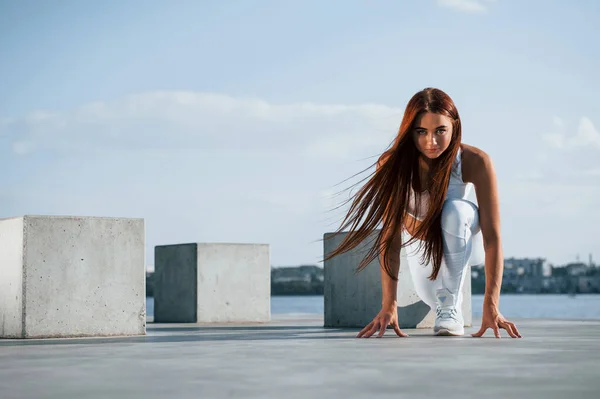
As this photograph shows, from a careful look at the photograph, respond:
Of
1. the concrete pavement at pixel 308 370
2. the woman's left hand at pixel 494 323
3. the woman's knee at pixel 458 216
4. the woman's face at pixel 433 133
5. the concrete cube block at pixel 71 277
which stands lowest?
the concrete pavement at pixel 308 370

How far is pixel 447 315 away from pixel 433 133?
1.20 m

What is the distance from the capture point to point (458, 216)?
Answer: 18.6 ft

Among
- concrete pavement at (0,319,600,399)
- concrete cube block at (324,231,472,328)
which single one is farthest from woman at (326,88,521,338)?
concrete cube block at (324,231,472,328)

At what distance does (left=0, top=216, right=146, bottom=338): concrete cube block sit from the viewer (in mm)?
6746

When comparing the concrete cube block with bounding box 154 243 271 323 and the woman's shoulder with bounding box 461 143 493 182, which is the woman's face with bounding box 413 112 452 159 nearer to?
the woman's shoulder with bounding box 461 143 493 182

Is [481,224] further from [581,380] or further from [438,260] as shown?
[581,380]

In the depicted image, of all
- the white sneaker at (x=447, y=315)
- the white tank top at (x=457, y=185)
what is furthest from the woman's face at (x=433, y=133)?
the white sneaker at (x=447, y=315)

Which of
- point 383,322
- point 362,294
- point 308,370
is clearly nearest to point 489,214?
point 383,322

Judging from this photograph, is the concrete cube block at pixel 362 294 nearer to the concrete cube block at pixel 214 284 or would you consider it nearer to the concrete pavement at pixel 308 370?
the concrete cube block at pixel 214 284

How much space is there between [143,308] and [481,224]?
285 centimetres

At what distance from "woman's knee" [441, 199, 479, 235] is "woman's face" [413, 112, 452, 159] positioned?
35 cm

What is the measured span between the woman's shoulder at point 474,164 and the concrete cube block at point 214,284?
5.79m

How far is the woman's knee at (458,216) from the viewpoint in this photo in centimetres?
566

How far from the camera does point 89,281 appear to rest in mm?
6938
